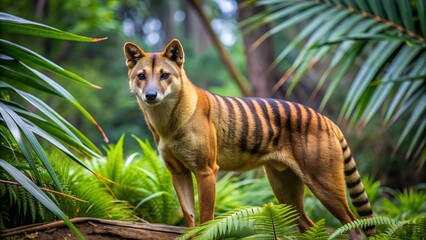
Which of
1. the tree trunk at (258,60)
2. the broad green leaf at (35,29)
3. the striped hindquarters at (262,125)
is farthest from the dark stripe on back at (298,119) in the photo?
the tree trunk at (258,60)

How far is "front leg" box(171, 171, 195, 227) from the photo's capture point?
15.0ft

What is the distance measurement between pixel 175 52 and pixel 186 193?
1160 mm

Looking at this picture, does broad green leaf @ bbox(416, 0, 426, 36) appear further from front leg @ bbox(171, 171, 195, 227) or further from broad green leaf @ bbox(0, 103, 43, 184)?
broad green leaf @ bbox(0, 103, 43, 184)

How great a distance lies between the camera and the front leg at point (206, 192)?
4.31 m

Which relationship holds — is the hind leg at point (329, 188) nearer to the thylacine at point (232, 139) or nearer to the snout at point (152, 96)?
the thylacine at point (232, 139)

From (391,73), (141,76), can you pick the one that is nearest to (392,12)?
(391,73)

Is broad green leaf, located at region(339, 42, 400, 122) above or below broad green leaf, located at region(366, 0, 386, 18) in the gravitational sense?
below

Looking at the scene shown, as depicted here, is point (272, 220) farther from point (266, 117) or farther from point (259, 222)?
point (266, 117)

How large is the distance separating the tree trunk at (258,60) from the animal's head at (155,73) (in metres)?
5.54

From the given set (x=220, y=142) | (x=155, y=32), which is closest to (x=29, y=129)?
(x=220, y=142)

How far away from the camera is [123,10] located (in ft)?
81.0

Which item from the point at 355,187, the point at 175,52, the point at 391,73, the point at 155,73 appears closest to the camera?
the point at 155,73

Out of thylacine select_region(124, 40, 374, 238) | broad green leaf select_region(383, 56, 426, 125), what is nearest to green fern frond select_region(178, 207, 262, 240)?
thylacine select_region(124, 40, 374, 238)

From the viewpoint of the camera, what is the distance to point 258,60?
10156 mm
